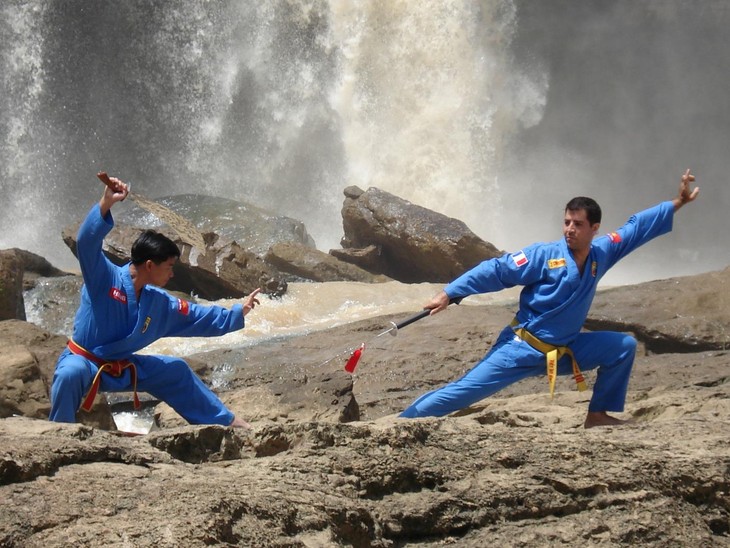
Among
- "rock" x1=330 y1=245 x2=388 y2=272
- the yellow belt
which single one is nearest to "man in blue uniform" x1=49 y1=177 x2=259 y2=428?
the yellow belt

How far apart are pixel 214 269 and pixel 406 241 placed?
3.28 m

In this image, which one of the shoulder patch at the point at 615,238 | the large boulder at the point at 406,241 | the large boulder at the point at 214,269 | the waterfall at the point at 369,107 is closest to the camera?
the shoulder patch at the point at 615,238


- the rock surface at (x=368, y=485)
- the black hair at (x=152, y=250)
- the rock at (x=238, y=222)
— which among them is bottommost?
the rock surface at (x=368, y=485)

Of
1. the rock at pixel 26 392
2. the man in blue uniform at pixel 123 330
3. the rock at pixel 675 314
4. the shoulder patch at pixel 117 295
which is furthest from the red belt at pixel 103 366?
the rock at pixel 675 314

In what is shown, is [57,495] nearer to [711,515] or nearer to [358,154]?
[711,515]

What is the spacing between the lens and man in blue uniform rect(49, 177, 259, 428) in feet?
12.0

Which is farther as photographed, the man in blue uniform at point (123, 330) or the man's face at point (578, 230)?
the man's face at point (578, 230)

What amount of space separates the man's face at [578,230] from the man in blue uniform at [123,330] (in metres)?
1.54

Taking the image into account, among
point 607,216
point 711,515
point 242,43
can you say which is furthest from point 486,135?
point 711,515

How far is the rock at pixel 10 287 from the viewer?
8914 millimetres

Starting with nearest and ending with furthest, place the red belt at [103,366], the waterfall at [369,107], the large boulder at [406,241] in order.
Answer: the red belt at [103,366], the large boulder at [406,241], the waterfall at [369,107]

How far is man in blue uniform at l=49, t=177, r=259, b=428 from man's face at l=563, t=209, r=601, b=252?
1544 millimetres

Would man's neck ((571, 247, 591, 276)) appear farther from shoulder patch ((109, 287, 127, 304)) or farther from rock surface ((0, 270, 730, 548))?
shoulder patch ((109, 287, 127, 304))

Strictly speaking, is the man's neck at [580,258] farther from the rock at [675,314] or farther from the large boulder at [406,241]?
the large boulder at [406,241]
